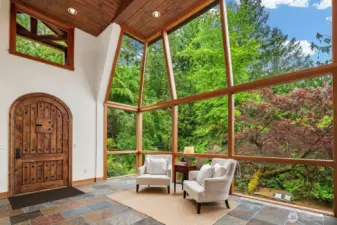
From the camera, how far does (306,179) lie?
366cm

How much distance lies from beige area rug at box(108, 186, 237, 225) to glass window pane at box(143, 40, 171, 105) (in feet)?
9.60

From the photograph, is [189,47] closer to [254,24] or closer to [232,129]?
[254,24]

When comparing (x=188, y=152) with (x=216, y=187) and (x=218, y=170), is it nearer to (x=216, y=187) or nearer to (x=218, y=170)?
(x=218, y=170)

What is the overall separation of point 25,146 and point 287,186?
5774 mm

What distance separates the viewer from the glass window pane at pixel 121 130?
20.3 feet

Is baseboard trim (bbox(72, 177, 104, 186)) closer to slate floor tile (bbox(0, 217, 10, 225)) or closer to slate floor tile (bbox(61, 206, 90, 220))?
slate floor tile (bbox(61, 206, 90, 220))

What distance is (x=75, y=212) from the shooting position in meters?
3.39

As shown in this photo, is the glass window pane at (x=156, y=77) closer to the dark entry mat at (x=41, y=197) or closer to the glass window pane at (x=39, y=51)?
the glass window pane at (x=39, y=51)

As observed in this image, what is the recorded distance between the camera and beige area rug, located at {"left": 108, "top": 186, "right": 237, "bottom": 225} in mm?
3127

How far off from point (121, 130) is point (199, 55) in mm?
3461

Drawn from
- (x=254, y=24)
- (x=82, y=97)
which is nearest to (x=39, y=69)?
(x=82, y=97)

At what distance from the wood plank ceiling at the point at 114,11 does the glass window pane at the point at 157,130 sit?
2.65m

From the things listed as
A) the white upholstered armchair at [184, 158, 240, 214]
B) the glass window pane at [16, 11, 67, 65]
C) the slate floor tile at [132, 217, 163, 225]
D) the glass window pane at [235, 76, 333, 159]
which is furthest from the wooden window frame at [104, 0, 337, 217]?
the slate floor tile at [132, 217, 163, 225]

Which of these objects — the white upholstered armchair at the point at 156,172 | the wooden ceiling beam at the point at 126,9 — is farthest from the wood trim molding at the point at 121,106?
the wooden ceiling beam at the point at 126,9
